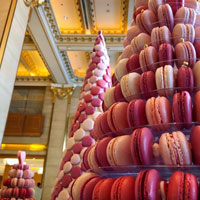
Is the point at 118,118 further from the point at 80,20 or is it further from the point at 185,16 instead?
the point at 80,20

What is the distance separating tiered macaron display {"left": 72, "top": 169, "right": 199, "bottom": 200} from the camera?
54cm

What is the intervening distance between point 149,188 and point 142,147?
0.12m

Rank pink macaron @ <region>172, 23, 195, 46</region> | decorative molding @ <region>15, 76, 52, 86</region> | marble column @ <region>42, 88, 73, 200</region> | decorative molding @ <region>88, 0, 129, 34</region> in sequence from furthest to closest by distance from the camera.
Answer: decorative molding @ <region>15, 76, 52, 86</region> < marble column @ <region>42, 88, 73, 200</region> < decorative molding @ <region>88, 0, 129, 34</region> < pink macaron @ <region>172, 23, 195, 46</region>

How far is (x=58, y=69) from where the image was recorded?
9.13 metres

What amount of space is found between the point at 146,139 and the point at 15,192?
314 centimetres

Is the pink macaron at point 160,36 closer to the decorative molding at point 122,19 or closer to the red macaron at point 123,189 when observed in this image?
the red macaron at point 123,189

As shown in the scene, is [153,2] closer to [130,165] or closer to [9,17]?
[130,165]

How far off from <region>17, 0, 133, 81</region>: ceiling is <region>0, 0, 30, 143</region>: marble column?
112 inches

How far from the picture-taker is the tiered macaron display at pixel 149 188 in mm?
542

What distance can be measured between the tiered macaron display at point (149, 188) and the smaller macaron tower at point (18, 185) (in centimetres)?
→ 294

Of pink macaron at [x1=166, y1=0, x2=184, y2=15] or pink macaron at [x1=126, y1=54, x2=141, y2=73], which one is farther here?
pink macaron at [x1=166, y1=0, x2=184, y2=15]

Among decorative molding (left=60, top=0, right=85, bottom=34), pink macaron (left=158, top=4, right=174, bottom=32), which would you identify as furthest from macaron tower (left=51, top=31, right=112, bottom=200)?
decorative molding (left=60, top=0, right=85, bottom=34)

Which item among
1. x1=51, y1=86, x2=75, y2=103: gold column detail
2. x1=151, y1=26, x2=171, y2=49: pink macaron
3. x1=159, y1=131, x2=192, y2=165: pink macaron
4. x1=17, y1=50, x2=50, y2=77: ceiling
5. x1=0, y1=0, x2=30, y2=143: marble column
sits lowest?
x1=159, y1=131, x2=192, y2=165: pink macaron

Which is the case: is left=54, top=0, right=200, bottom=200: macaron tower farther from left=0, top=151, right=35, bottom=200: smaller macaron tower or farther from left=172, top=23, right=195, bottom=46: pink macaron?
left=0, top=151, right=35, bottom=200: smaller macaron tower
